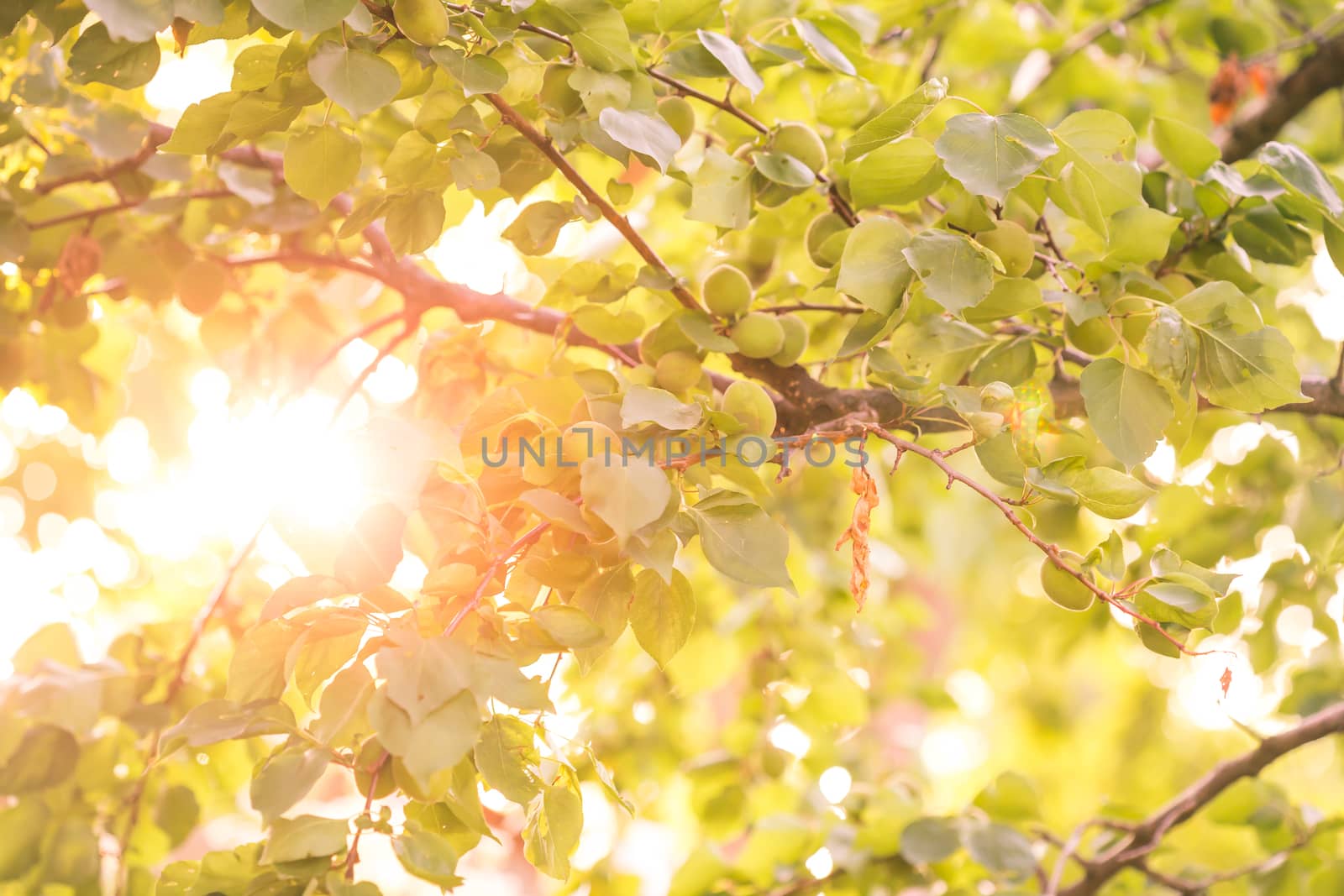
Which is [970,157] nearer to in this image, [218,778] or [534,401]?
[534,401]

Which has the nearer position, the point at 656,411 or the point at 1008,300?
the point at 656,411

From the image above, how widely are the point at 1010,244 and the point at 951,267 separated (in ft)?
0.30

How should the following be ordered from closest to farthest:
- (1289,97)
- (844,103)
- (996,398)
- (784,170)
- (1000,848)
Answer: (996,398), (784,170), (844,103), (1000,848), (1289,97)

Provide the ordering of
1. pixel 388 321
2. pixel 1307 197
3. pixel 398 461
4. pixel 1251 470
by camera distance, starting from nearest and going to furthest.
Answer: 1. pixel 398 461
2. pixel 1307 197
3. pixel 388 321
4. pixel 1251 470

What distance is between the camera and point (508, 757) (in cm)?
46

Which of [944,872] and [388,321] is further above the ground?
[388,321]

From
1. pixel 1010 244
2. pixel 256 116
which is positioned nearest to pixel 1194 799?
pixel 1010 244

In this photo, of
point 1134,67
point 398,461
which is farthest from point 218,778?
point 1134,67

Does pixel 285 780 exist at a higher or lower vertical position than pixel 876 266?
lower

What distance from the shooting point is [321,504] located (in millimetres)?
479

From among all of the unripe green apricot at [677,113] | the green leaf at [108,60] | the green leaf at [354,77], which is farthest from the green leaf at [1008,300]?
the green leaf at [108,60]

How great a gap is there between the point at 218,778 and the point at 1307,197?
966 millimetres

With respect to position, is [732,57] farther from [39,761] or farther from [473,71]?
[39,761]

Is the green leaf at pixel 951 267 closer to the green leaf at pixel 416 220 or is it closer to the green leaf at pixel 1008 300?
the green leaf at pixel 1008 300
